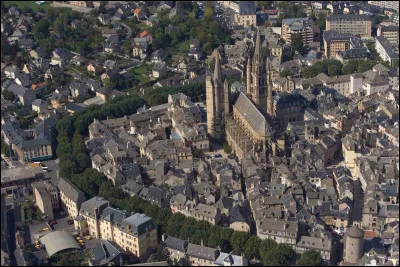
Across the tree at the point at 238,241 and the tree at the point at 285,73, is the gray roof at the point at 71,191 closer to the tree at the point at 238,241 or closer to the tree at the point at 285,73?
the tree at the point at 238,241

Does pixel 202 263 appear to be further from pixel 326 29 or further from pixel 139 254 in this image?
pixel 326 29

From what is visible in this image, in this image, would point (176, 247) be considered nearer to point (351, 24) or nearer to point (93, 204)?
point (93, 204)

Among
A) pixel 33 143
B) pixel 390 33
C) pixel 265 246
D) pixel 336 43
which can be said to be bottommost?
pixel 265 246

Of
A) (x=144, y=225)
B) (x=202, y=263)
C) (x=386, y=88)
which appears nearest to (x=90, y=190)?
(x=144, y=225)

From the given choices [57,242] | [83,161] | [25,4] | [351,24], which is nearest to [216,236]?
[57,242]

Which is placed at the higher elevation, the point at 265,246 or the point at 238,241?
the point at 238,241

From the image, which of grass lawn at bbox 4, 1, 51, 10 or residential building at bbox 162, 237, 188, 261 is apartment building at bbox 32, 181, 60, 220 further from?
grass lawn at bbox 4, 1, 51, 10
